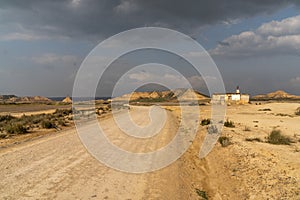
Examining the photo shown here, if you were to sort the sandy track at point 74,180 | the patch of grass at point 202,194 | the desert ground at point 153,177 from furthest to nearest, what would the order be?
the patch of grass at point 202,194
the desert ground at point 153,177
the sandy track at point 74,180

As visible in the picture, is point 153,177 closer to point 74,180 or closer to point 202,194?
point 202,194

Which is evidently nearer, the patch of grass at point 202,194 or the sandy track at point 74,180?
the sandy track at point 74,180

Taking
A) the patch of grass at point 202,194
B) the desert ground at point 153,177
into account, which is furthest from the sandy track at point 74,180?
the patch of grass at point 202,194

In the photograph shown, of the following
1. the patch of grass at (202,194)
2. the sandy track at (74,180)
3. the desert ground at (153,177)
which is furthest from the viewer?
the patch of grass at (202,194)

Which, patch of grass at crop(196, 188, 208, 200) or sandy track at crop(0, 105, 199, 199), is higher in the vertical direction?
sandy track at crop(0, 105, 199, 199)

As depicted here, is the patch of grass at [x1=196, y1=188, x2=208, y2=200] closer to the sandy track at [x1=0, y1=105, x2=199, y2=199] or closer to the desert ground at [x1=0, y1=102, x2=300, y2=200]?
the desert ground at [x1=0, y1=102, x2=300, y2=200]

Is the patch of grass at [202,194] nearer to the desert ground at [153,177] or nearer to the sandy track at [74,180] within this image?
the desert ground at [153,177]

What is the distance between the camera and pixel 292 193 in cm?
789

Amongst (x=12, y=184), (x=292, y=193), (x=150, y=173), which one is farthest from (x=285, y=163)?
(x=12, y=184)

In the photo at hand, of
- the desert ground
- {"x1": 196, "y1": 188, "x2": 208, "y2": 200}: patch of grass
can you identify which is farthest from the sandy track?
{"x1": 196, "y1": 188, "x2": 208, "y2": 200}: patch of grass

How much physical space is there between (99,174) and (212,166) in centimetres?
493

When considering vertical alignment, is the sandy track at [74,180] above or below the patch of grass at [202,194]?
above

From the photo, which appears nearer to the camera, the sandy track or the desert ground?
the sandy track

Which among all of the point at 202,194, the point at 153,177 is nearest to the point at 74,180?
the point at 153,177
